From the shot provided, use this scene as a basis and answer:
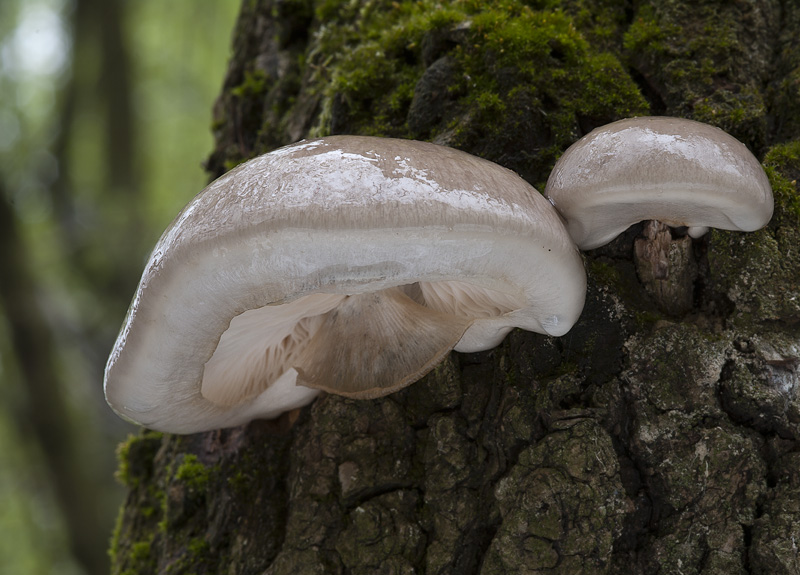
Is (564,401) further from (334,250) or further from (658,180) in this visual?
(334,250)

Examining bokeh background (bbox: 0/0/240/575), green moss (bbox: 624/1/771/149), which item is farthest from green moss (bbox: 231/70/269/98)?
bokeh background (bbox: 0/0/240/575)

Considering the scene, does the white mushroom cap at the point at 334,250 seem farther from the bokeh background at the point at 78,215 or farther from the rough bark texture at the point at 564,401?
the bokeh background at the point at 78,215

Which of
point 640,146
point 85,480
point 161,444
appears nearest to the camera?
point 640,146

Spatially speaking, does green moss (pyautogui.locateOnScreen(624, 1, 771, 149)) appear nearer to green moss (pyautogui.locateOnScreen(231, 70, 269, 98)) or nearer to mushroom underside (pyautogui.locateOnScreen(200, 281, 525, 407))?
mushroom underside (pyautogui.locateOnScreen(200, 281, 525, 407))

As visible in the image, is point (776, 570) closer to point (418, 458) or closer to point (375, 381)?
point (418, 458)

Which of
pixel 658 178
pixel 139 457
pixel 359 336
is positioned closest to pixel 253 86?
pixel 359 336

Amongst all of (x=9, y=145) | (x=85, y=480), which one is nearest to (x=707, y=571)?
(x=85, y=480)

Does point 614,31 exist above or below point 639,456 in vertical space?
above
